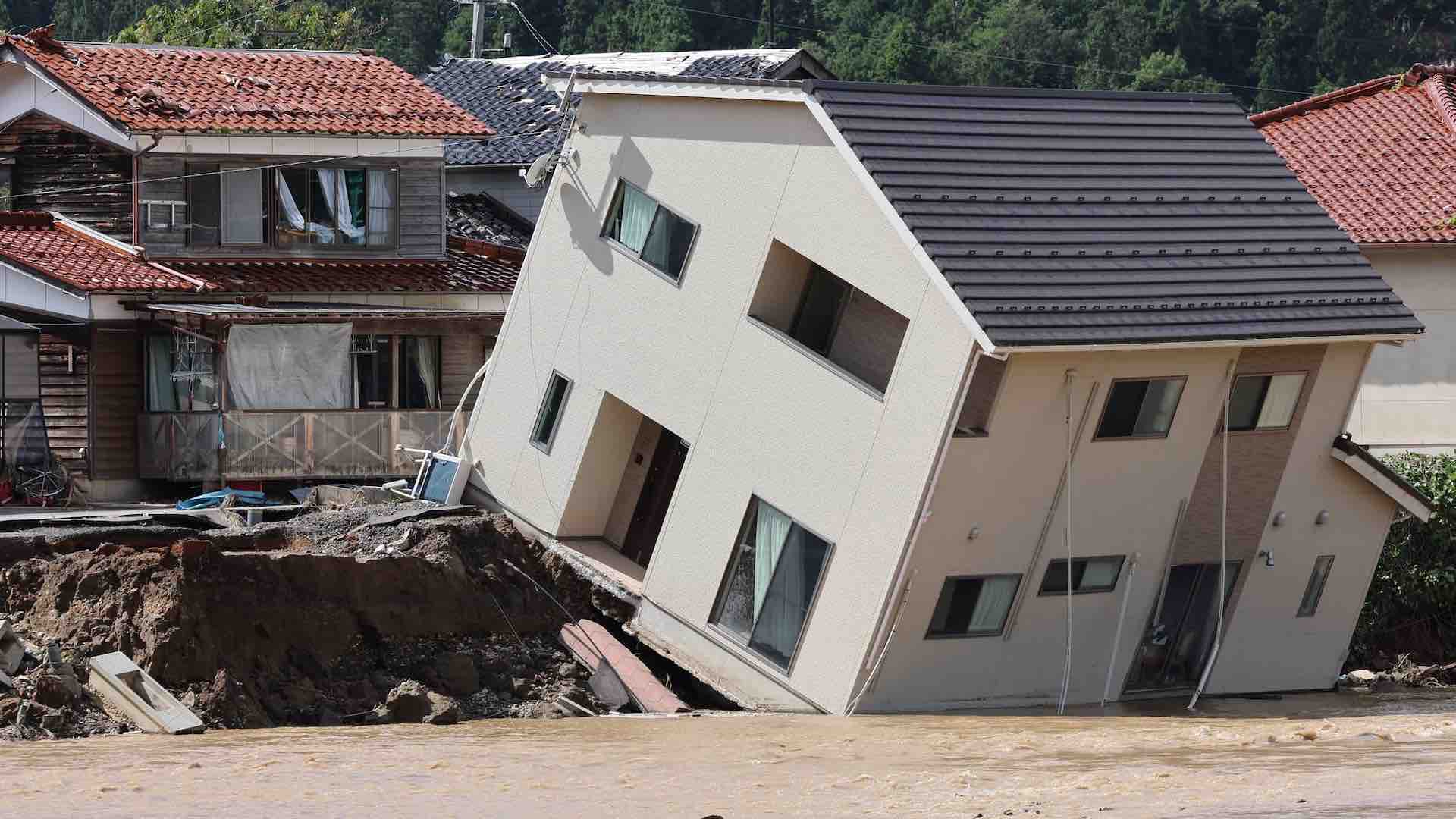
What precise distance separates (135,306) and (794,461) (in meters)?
14.1

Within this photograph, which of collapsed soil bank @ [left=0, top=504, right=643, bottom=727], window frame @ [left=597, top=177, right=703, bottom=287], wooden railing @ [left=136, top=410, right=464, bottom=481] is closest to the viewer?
collapsed soil bank @ [left=0, top=504, right=643, bottom=727]

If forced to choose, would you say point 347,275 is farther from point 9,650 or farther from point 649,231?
point 9,650

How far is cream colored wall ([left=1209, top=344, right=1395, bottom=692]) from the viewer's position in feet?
76.9

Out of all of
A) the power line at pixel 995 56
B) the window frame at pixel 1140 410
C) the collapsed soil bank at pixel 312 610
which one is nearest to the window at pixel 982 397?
the window frame at pixel 1140 410

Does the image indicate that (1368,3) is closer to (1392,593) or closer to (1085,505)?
(1392,593)

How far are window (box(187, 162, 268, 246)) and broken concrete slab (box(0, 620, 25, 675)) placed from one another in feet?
51.1

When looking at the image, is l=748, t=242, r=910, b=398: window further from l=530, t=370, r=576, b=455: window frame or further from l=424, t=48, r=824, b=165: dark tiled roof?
l=424, t=48, r=824, b=165: dark tiled roof

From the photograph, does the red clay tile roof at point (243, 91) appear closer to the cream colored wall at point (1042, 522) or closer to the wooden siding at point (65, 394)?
the wooden siding at point (65, 394)

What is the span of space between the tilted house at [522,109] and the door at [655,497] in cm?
1537

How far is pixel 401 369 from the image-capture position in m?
33.8

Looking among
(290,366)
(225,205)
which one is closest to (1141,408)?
(290,366)

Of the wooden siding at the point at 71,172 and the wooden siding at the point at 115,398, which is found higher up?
the wooden siding at the point at 71,172

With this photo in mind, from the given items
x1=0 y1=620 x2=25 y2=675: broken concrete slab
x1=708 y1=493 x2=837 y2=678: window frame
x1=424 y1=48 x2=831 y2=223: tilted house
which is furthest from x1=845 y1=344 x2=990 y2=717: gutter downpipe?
x1=424 y1=48 x2=831 y2=223: tilted house

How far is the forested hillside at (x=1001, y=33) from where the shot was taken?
7744cm
